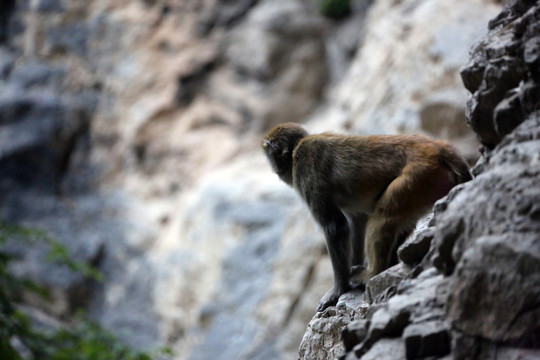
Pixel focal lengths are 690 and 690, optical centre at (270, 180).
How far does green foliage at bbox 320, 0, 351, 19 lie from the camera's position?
13.8 meters

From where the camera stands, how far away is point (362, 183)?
4.38 meters

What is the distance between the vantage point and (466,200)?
2725 millimetres

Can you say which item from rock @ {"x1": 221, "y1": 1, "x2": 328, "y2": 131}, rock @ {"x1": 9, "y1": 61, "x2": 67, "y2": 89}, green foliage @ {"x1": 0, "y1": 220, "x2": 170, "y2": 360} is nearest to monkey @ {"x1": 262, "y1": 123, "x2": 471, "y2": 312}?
green foliage @ {"x1": 0, "y1": 220, "x2": 170, "y2": 360}

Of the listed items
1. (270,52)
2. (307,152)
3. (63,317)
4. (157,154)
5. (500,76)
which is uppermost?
(270,52)

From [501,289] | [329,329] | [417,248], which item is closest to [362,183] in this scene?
[329,329]

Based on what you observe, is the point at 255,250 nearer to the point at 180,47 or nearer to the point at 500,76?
the point at 180,47

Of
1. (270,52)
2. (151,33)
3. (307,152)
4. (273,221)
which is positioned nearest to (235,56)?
(270,52)

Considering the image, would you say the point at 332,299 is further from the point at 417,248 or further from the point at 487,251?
the point at 487,251

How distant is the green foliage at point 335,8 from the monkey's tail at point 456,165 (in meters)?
→ 10.1

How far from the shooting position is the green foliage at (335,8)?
45.2 feet

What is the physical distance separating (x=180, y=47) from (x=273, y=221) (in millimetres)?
5422

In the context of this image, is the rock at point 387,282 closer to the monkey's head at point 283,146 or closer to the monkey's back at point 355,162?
the monkey's back at point 355,162

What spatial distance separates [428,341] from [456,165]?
1716mm

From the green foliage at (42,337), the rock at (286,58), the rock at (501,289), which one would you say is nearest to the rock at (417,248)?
the rock at (501,289)
